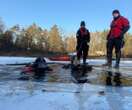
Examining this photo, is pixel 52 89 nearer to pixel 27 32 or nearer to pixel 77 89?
pixel 77 89

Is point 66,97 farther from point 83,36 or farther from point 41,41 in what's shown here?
point 41,41

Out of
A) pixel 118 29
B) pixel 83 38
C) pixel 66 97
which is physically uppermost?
pixel 118 29

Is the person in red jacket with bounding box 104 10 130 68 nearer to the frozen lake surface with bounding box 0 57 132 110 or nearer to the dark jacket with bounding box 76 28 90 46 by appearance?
the dark jacket with bounding box 76 28 90 46

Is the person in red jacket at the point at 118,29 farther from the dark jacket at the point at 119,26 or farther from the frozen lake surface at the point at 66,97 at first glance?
the frozen lake surface at the point at 66,97

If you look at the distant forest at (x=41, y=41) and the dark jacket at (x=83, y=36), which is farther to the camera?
the distant forest at (x=41, y=41)

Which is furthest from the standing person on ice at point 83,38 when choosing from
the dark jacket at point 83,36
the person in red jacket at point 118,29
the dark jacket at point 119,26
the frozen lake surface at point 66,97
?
the frozen lake surface at point 66,97

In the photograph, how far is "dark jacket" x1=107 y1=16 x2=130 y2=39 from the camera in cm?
1178

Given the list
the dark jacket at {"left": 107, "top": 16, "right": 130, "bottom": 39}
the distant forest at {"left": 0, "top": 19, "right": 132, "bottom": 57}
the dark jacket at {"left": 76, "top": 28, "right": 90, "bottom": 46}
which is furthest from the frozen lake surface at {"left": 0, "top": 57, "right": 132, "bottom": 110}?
the distant forest at {"left": 0, "top": 19, "right": 132, "bottom": 57}

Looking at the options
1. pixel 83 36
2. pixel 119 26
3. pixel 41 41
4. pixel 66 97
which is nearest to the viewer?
pixel 66 97

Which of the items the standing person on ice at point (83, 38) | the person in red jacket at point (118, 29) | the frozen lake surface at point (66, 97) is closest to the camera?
the frozen lake surface at point (66, 97)

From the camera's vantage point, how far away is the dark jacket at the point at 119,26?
11.8m

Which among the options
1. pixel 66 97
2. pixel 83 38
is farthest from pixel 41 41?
pixel 66 97

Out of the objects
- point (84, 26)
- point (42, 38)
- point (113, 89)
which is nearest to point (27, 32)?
point (42, 38)

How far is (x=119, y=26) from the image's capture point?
11844 mm
